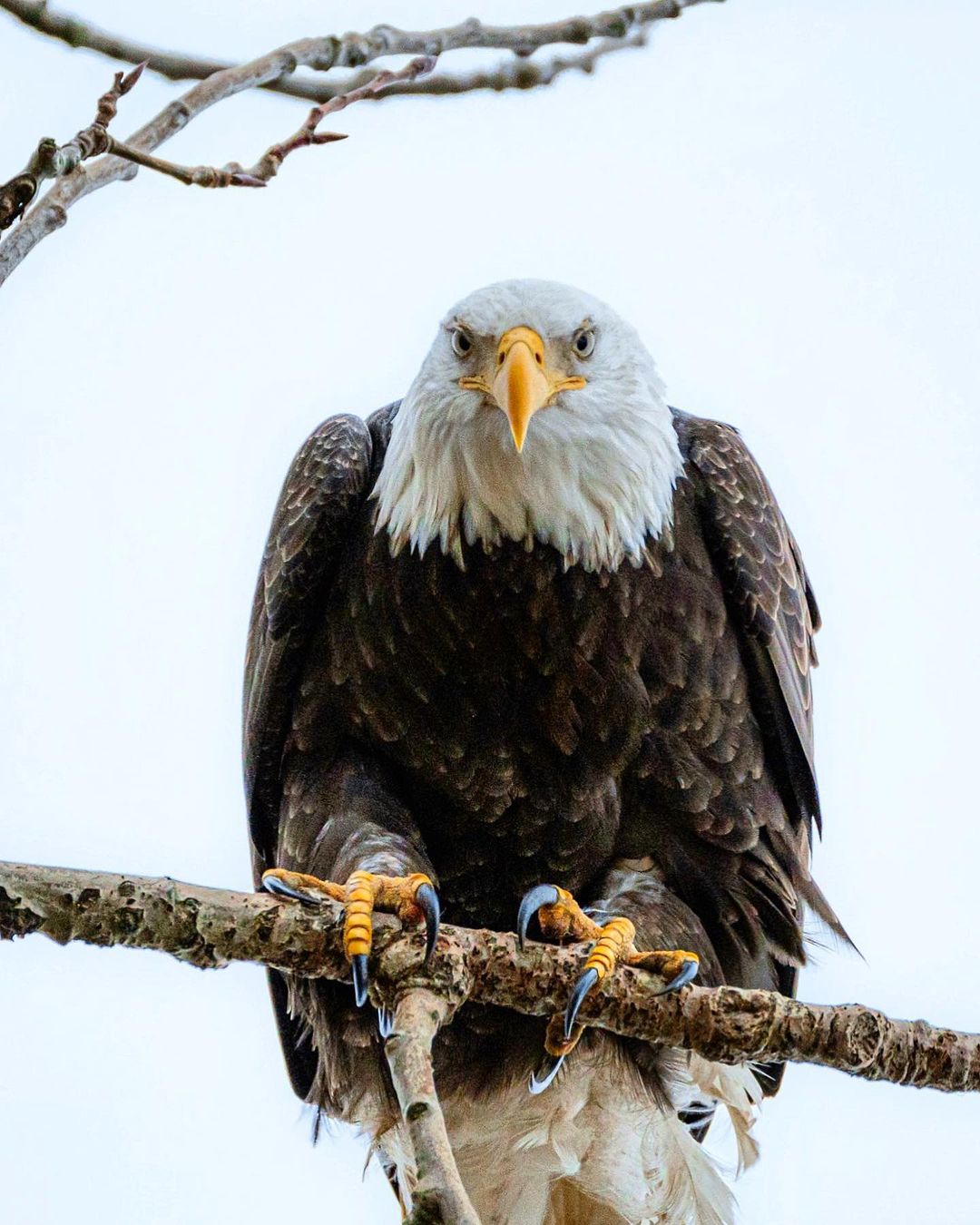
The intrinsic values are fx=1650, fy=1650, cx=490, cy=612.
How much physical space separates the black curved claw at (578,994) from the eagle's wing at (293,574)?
123 cm

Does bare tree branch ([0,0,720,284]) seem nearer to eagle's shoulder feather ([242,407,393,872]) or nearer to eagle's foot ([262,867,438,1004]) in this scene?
eagle's shoulder feather ([242,407,393,872])

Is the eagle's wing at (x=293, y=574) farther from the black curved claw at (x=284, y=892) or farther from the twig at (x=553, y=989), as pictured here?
the twig at (x=553, y=989)

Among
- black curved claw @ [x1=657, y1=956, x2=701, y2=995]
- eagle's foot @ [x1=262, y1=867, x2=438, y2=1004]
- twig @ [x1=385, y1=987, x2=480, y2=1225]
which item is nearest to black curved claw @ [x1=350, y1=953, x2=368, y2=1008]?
eagle's foot @ [x1=262, y1=867, x2=438, y2=1004]

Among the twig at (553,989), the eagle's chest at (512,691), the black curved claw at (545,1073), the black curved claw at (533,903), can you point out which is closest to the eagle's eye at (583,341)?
the eagle's chest at (512,691)

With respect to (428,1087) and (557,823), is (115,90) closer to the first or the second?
(428,1087)

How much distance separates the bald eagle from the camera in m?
3.77

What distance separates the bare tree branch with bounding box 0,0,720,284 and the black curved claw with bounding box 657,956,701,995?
1.77 metres

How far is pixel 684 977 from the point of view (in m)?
3.32

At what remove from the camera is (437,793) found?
12.9ft

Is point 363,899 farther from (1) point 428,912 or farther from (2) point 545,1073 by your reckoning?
(2) point 545,1073

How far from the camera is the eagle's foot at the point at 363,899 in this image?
3088 millimetres

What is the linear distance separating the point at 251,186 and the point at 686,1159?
9.42 feet

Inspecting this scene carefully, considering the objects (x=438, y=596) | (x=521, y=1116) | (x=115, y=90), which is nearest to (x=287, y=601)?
(x=438, y=596)

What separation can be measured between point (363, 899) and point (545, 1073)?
0.83 meters
